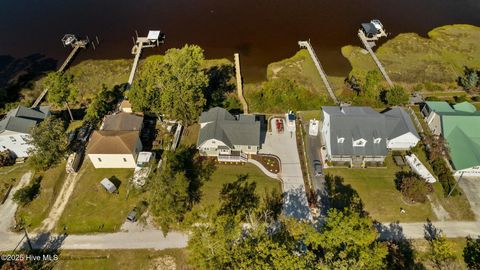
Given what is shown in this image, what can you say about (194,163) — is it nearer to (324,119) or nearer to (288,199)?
(288,199)

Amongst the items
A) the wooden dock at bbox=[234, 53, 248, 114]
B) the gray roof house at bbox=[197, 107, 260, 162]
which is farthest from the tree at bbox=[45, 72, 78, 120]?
the wooden dock at bbox=[234, 53, 248, 114]

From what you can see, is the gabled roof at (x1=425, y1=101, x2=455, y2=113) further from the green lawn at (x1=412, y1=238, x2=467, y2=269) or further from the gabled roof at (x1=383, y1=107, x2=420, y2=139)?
the green lawn at (x1=412, y1=238, x2=467, y2=269)

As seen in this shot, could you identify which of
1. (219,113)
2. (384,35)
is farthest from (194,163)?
(384,35)

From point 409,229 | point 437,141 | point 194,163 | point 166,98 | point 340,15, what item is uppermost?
point 340,15

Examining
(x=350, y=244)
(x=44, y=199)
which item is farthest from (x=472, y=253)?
(x=44, y=199)

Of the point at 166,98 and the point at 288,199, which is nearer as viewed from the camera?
the point at 288,199

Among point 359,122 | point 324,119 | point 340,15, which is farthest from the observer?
point 340,15

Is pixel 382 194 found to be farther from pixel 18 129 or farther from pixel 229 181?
pixel 18 129
